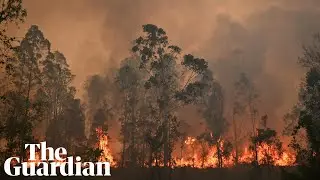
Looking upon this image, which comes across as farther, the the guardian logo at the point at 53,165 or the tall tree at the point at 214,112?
the tall tree at the point at 214,112

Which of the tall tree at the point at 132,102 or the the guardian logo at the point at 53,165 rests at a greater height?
the tall tree at the point at 132,102

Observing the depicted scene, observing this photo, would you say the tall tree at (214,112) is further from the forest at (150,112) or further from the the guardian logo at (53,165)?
the the guardian logo at (53,165)

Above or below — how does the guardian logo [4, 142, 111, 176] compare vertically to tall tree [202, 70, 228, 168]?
below

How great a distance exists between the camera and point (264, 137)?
5100cm

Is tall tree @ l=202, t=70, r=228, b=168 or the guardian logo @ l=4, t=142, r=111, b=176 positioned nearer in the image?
the guardian logo @ l=4, t=142, r=111, b=176

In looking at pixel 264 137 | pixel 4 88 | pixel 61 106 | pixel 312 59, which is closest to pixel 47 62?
pixel 4 88

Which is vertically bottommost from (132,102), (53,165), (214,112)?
(53,165)

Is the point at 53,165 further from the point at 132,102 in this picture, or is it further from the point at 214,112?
the point at 214,112

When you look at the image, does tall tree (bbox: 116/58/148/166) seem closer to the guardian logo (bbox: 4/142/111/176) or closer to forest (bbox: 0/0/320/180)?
forest (bbox: 0/0/320/180)

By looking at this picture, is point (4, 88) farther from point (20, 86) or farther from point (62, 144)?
point (62, 144)

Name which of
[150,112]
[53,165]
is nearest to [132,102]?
[150,112]

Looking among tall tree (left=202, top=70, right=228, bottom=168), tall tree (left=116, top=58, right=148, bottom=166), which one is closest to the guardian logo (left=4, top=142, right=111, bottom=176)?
tall tree (left=116, top=58, right=148, bottom=166)

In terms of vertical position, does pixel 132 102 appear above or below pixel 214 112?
above

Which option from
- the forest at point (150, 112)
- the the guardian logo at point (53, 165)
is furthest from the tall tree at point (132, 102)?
the the guardian logo at point (53, 165)
